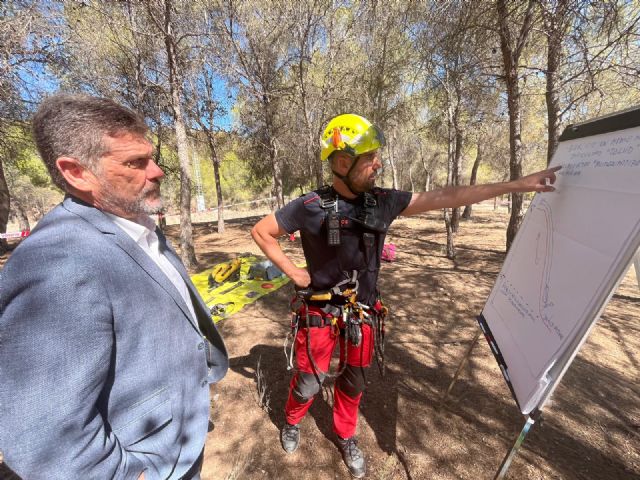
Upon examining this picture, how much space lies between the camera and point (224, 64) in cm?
1016

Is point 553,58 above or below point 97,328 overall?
above

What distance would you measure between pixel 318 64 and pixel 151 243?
14.0m

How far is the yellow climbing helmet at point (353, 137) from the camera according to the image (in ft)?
6.63

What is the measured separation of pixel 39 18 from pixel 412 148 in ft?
88.9

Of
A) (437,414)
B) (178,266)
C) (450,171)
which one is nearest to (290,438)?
(437,414)

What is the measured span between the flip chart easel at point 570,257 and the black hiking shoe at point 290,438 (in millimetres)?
1620

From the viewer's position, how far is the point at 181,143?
26.0 ft

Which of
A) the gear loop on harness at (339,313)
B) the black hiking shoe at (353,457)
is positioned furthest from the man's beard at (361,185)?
the black hiking shoe at (353,457)

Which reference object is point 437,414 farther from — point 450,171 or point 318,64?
point 318,64

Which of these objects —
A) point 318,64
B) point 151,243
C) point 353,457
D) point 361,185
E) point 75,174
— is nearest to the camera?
point 75,174

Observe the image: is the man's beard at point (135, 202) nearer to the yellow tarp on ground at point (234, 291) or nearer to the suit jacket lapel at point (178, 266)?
the suit jacket lapel at point (178, 266)

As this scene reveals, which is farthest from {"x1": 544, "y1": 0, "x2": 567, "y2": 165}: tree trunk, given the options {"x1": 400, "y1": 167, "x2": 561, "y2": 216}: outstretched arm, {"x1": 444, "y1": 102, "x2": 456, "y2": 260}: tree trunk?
{"x1": 444, "y1": 102, "x2": 456, "y2": 260}: tree trunk

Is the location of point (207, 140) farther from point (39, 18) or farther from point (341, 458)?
point (341, 458)

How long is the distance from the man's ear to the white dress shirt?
0.44 ft
